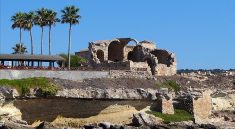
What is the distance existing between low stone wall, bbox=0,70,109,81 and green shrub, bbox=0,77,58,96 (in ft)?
7.38

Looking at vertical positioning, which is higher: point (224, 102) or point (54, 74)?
point (54, 74)

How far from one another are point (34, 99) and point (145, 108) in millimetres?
11578

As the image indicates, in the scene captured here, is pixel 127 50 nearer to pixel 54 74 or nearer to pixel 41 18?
pixel 41 18

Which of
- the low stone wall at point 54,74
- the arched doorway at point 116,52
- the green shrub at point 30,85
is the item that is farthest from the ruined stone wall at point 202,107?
the arched doorway at point 116,52

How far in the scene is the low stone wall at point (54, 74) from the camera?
187ft

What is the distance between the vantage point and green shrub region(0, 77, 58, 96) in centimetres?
5344

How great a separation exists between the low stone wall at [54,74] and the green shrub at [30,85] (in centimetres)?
225

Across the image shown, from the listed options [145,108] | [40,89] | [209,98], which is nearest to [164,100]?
[145,108]

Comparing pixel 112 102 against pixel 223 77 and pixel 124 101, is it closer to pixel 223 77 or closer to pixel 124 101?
pixel 124 101

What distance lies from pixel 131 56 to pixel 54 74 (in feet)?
79.0

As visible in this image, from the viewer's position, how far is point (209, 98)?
6444cm

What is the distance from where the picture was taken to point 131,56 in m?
82.7

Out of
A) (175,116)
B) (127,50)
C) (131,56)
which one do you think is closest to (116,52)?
(127,50)

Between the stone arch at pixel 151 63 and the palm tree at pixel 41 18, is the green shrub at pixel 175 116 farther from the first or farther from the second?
the palm tree at pixel 41 18
